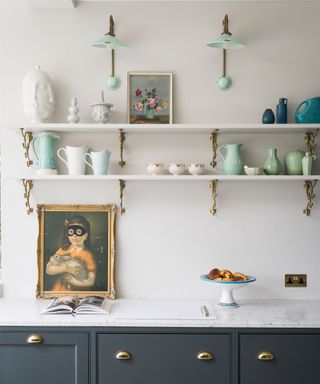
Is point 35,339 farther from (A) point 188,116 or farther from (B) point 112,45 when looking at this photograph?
(B) point 112,45

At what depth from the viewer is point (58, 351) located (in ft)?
7.76

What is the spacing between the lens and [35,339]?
2.33m

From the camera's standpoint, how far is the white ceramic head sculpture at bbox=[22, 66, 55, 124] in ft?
8.84

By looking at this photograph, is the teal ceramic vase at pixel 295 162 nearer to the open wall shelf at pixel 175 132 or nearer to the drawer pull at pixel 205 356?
the open wall shelf at pixel 175 132

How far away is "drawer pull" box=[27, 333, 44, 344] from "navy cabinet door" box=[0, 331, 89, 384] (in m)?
0.01

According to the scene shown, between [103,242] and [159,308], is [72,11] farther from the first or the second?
[159,308]

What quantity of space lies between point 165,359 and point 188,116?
1360 mm

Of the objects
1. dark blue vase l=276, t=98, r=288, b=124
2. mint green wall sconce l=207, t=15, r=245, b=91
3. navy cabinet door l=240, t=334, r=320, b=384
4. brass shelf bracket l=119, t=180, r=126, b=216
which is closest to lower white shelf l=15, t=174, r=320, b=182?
brass shelf bracket l=119, t=180, r=126, b=216

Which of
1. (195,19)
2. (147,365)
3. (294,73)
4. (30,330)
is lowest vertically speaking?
(147,365)

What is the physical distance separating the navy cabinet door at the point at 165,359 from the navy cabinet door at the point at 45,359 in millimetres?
115

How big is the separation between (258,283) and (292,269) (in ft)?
0.72

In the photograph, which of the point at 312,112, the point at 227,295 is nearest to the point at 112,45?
the point at 312,112

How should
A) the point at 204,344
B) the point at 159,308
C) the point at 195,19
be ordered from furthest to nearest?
the point at 195,19
the point at 159,308
the point at 204,344

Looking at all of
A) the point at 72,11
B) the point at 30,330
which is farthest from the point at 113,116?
the point at 30,330
